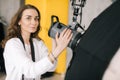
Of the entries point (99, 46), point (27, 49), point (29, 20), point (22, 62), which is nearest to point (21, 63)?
point (22, 62)

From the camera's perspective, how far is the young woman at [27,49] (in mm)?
1623

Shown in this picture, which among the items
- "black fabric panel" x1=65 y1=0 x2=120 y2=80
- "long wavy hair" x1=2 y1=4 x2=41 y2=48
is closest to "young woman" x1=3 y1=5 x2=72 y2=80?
"long wavy hair" x1=2 y1=4 x2=41 y2=48

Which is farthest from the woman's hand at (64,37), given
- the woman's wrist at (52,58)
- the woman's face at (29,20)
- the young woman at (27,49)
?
the woman's face at (29,20)

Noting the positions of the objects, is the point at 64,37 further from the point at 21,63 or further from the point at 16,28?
the point at 16,28

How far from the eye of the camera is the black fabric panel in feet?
2.08

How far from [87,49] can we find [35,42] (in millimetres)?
1412

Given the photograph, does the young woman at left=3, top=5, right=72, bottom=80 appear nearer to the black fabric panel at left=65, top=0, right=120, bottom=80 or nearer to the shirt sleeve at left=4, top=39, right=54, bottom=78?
the shirt sleeve at left=4, top=39, right=54, bottom=78

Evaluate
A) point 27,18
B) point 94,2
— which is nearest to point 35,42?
point 27,18

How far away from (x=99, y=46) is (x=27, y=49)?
4.44 feet

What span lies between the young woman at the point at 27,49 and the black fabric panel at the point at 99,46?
692 mm

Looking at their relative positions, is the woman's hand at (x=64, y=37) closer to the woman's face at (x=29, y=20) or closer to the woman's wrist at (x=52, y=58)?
the woman's wrist at (x=52, y=58)

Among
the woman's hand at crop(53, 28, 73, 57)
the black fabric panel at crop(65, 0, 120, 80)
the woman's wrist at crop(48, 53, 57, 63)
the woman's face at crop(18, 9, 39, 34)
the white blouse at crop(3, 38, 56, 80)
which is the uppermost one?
the black fabric panel at crop(65, 0, 120, 80)

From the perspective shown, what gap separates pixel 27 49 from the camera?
196cm

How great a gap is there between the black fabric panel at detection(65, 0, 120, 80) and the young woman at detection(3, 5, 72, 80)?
2.27 feet
